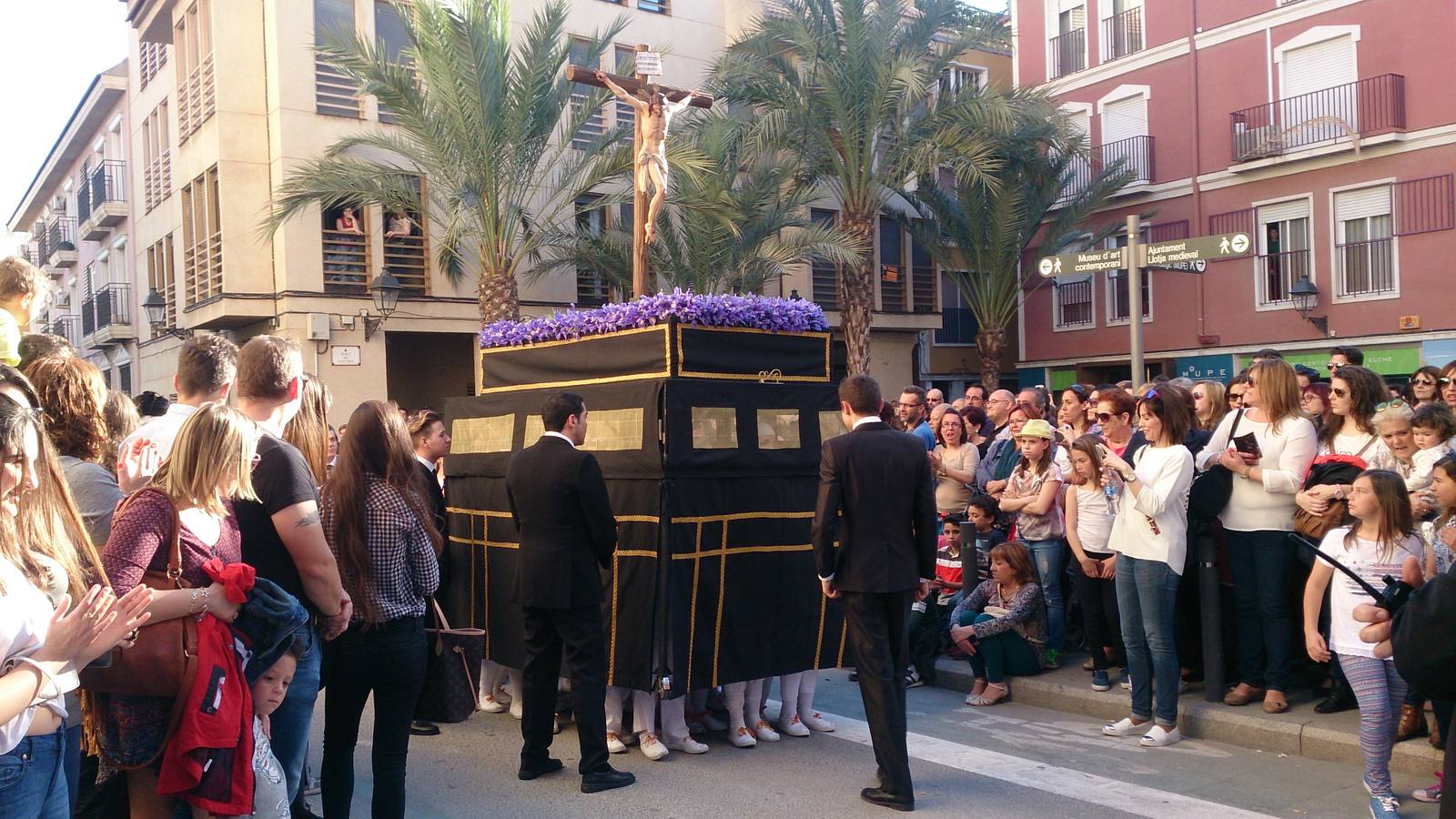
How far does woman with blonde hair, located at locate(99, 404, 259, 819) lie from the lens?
3.48 metres

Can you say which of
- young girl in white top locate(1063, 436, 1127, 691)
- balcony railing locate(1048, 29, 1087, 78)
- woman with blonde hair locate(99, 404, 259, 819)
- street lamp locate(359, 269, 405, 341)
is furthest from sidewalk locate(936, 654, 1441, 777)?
balcony railing locate(1048, 29, 1087, 78)

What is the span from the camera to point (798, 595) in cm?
671

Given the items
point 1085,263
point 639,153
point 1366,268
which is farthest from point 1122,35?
point 639,153

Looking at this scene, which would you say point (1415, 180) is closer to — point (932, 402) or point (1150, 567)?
point (932, 402)

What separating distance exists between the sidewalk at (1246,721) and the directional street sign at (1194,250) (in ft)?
10.9

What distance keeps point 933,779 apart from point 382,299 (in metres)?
14.5

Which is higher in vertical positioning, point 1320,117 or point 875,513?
point 1320,117

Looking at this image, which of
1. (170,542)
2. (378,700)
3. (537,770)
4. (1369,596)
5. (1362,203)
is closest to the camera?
(170,542)

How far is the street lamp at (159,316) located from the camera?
21484 millimetres

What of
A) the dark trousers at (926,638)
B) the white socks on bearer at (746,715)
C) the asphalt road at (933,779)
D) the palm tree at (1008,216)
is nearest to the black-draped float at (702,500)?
the white socks on bearer at (746,715)

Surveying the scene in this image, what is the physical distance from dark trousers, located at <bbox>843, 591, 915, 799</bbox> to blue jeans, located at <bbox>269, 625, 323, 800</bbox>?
2.49m

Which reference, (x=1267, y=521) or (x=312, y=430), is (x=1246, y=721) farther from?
(x=312, y=430)

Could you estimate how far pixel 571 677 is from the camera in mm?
5805

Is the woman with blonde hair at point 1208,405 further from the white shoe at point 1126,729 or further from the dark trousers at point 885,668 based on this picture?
the dark trousers at point 885,668
